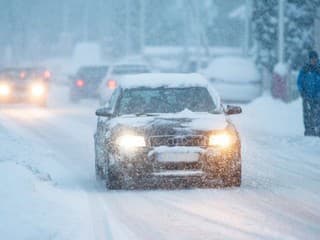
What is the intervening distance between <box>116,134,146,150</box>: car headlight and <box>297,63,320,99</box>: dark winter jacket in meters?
7.75

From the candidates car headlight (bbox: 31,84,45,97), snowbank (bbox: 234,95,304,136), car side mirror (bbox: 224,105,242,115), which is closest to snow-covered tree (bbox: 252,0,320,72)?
snowbank (bbox: 234,95,304,136)

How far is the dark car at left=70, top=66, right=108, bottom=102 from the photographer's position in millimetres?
37094

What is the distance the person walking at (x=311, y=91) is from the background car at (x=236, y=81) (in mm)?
14018

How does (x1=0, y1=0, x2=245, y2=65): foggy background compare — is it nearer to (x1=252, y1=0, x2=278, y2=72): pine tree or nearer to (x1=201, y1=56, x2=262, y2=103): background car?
(x1=252, y1=0, x2=278, y2=72): pine tree

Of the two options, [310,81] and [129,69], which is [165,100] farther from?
[129,69]

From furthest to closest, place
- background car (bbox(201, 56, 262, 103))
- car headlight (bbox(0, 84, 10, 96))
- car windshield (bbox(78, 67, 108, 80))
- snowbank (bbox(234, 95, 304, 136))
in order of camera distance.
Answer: car windshield (bbox(78, 67, 108, 80)) < car headlight (bbox(0, 84, 10, 96)) < background car (bbox(201, 56, 262, 103)) < snowbank (bbox(234, 95, 304, 136))

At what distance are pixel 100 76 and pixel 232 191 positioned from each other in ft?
84.6

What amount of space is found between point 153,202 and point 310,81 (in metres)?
8.69

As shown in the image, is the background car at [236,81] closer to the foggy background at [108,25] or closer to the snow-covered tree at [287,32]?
the snow-covered tree at [287,32]

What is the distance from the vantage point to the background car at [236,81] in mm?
33531

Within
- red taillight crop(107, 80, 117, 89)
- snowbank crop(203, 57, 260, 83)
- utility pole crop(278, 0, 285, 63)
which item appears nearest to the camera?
utility pole crop(278, 0, 285, 63)

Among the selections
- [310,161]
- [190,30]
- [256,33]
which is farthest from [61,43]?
[310,161]

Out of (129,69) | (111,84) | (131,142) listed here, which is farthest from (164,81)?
(129,69)

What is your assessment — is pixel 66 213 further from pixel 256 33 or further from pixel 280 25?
pixel 256 33
